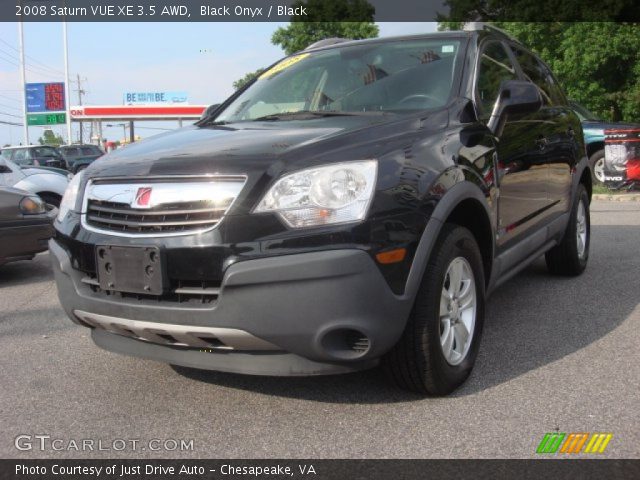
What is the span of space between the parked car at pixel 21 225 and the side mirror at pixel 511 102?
4340mm

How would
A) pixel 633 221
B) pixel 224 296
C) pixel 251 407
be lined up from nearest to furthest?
1. pixel 224 296
2. pixel 251 407
3. pixel 633 221

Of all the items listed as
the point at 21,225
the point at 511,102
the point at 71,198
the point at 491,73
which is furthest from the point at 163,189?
the point at 21,225

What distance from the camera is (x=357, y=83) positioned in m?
3.79

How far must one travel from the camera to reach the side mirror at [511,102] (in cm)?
351

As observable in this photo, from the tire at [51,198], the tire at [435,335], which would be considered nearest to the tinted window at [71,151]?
the tire at [51,198]

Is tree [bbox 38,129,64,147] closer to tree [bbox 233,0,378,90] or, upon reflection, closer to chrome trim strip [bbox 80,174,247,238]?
tree [bbox 233,0,378,90]

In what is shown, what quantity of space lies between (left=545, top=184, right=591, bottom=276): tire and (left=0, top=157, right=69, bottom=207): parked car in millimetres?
6701

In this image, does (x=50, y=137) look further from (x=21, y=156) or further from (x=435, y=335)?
(x=435, y=335)

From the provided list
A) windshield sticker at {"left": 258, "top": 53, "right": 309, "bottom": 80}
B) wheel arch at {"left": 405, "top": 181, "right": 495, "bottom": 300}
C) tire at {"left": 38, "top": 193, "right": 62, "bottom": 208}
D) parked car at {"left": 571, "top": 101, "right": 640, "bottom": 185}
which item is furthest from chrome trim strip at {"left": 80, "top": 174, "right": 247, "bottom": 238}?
parked car at {"left": 571, "top": 101, "right": 640, "bottom": 185}

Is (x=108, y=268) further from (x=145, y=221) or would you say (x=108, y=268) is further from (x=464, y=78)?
(x=464, y=78)

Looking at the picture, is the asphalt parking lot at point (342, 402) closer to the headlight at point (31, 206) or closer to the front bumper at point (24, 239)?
the front bumper at point (24, 239)

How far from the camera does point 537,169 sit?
13.7 feet
